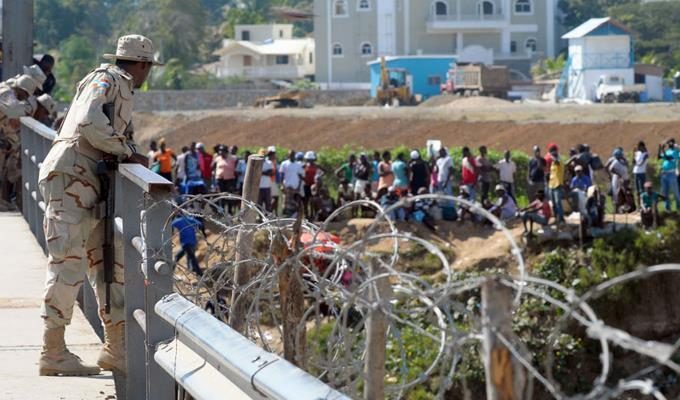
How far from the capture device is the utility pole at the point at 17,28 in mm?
14359

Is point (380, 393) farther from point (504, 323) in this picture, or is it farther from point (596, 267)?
point (596, 267)

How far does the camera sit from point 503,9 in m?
102

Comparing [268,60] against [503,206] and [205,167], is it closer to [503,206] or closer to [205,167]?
[205,167]

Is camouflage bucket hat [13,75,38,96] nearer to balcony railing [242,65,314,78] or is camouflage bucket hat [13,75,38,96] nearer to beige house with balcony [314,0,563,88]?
beige house with balcony [314,0,563,88]

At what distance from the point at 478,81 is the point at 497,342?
77739mm

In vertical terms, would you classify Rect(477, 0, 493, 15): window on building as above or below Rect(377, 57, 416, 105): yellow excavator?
above

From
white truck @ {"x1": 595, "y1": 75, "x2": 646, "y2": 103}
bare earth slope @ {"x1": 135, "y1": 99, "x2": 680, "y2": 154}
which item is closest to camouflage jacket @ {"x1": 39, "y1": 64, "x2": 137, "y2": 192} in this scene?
bare earth slope @ {"x1": 135, "y1": 99, "x2": 680, "y2": 154}

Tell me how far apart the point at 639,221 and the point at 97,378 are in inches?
909

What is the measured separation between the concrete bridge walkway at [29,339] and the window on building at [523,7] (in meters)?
A: 94.0

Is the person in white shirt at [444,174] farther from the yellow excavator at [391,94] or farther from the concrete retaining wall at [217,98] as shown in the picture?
the concrete retaining wall at [217,98]

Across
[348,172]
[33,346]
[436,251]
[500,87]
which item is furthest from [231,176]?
[500,87]

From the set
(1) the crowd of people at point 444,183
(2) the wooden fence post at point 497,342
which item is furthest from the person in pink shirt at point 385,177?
(2) the wooden fence post at point 497,342

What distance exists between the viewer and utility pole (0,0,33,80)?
565 inches

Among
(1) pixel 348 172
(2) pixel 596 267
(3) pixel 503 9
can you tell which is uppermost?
(3) pixel 503 9
